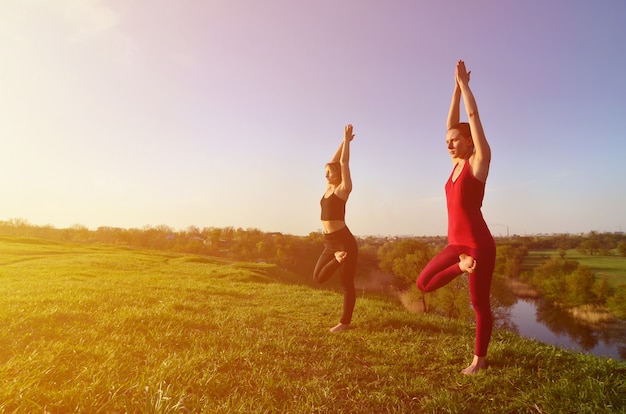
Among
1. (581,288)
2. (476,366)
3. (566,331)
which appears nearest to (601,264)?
(581,288)

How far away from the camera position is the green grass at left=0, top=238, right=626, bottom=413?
3.41 metres

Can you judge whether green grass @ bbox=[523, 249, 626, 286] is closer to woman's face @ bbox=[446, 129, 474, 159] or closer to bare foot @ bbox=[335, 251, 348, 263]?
bare foot @ bbox=[335, 251, 348, 263]

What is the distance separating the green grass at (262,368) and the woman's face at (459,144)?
3.18 m

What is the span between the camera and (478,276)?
4699mm

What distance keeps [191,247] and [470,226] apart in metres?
90.6

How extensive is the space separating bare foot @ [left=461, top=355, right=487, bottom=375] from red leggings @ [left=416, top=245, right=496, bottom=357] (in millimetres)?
71

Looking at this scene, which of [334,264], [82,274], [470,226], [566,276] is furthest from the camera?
[566,276]

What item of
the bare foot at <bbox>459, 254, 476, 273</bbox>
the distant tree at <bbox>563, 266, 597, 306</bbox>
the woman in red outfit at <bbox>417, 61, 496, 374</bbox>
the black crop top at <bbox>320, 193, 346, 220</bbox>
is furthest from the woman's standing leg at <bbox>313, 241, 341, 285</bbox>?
the distant tree at <bbox>563, 266, 597, 306</bbox>

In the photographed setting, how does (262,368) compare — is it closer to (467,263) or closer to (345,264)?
(345,264)

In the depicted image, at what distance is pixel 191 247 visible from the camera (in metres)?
87.8

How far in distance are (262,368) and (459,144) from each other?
14.4 feet

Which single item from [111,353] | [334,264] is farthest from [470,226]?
[111,353]

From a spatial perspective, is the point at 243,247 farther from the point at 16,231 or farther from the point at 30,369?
the point at 30,369

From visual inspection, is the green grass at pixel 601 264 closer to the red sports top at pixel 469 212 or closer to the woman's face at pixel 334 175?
the woman's face at pixel 334 175
